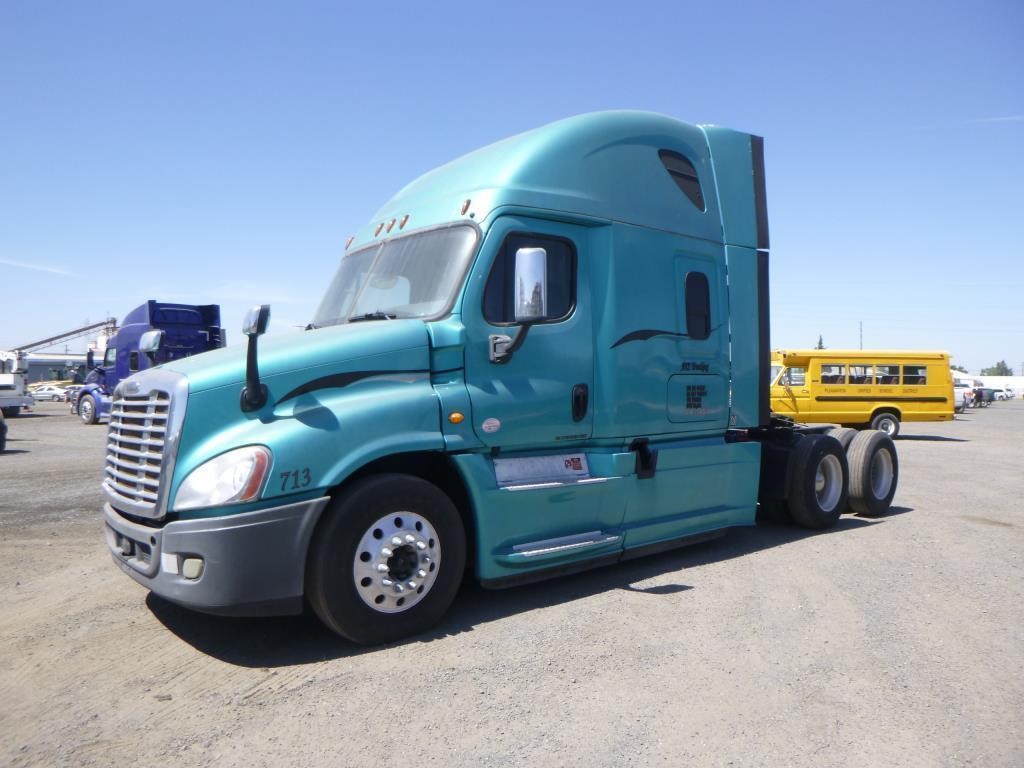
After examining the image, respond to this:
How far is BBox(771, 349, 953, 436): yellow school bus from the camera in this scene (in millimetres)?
21328

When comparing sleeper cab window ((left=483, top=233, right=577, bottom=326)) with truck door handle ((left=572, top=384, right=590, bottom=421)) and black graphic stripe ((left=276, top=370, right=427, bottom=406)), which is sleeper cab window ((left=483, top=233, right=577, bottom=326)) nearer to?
truck door handle ((left=572, top=384, right=590, bottom=421))

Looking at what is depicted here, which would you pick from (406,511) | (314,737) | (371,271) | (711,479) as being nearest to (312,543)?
(406,511)

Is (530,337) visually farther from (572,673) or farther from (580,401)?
(572,673)

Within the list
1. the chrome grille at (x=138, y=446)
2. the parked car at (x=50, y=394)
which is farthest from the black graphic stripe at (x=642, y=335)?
the parked car at (x=50, y=394)

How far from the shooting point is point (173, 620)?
4.89 meters

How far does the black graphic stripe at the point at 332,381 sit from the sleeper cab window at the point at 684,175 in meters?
3.25

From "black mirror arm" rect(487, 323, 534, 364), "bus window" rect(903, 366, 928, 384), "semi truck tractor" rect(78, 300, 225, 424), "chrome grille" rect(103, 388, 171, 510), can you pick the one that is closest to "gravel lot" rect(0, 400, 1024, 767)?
"chrome grille" rect(103, 388, 171, 510)

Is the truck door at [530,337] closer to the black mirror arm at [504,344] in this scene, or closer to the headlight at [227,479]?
the black mirror arm at [504,344]

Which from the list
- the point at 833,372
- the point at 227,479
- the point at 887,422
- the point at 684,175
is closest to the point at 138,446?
the point at 227,479

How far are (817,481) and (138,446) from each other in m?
6.42

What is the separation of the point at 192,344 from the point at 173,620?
62.6 ft

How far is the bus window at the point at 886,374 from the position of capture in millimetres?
21844

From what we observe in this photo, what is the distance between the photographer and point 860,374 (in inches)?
853

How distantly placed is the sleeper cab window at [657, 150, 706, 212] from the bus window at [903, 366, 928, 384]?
59.9 ft
